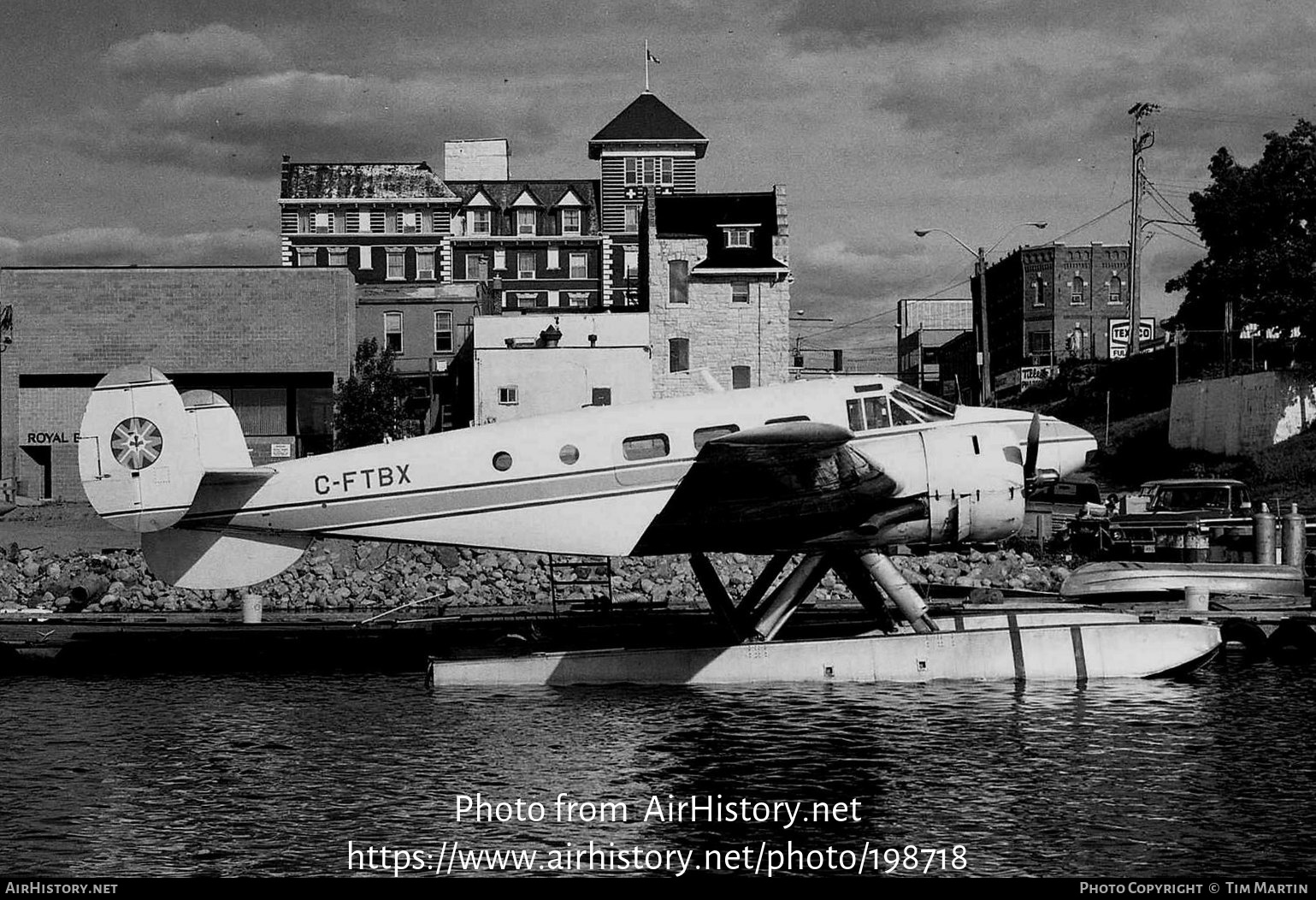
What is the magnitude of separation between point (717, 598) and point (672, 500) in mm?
3098

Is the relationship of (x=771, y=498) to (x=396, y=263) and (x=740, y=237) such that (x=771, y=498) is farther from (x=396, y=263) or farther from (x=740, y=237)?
(x=396, y=263)

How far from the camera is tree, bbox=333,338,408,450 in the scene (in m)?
58.3

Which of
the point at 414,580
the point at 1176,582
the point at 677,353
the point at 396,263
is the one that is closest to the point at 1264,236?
the point at 677,353

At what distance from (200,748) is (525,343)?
145 feet

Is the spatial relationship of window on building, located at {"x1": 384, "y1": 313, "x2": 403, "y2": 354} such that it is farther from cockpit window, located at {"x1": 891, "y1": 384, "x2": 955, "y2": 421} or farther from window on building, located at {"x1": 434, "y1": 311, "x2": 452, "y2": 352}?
cockpit window, located at {"x1": 891, "y1": 384, "x2": 955, "y2": 421}

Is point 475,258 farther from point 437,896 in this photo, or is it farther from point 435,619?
point 437,896

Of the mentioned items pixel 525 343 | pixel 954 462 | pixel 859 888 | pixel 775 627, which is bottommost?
pixel 859 888

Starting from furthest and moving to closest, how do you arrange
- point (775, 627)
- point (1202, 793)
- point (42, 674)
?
point (42, 674)
point (775, 627)
point (1202, 793)

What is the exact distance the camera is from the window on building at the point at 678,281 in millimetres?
70125

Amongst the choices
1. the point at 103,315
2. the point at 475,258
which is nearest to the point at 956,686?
the point at 103,315

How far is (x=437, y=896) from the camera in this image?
13477 millimetres

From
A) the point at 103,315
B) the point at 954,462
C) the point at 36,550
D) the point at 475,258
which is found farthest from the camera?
the point at 475,258

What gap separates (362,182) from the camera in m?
109

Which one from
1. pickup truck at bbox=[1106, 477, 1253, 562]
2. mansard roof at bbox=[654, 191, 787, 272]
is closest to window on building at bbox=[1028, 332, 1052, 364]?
mansard roof at bbox=[654, 191, 787, 272]
